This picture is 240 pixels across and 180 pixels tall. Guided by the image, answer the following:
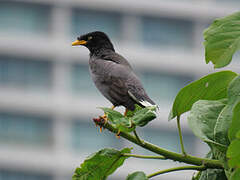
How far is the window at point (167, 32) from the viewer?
184 feet

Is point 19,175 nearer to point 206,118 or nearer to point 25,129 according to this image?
point 25,129

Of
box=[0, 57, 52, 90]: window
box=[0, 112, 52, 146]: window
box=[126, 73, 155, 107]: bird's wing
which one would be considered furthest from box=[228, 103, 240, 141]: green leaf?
box=[0, 57, 52, 90]: window

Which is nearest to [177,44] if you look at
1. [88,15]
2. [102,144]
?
[88,15]

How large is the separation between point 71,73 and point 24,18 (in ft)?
23.1

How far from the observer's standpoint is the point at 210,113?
191cm

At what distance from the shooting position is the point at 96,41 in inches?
142

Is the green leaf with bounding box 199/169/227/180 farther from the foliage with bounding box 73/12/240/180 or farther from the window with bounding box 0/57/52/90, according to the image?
the window with bounding box 0/57/52/90

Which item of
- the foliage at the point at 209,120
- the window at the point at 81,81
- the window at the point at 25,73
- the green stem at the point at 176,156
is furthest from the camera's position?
the window at the point at 25,73

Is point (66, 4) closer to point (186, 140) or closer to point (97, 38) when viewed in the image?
point (186, 140)

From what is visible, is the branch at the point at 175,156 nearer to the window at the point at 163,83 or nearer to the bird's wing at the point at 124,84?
the bird's wing at the point at 124,84

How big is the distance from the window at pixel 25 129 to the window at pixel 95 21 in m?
8.86

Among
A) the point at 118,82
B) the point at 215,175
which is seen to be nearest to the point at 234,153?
the point at 215,175

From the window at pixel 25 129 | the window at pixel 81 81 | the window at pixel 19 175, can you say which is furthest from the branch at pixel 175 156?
the window at pixel 19 175

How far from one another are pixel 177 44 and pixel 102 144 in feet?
43.9
